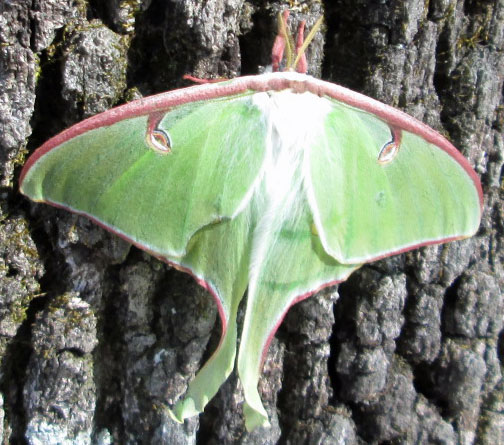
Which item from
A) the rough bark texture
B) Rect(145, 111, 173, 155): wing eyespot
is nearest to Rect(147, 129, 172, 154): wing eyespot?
Rect(145, 111, 173, 155): wing eyespot

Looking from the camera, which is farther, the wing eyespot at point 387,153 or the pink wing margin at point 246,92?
the wing eyespot at point 387,153

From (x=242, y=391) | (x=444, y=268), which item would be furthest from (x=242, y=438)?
(x=444, y=268)

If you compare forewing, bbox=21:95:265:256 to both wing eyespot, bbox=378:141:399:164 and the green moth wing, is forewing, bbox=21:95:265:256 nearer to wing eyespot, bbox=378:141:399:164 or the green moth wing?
the green moth wing

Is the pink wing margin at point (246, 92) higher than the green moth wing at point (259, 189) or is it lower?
higher

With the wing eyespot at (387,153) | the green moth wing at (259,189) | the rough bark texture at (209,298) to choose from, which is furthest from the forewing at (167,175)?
the wing eyespot at (387,153)

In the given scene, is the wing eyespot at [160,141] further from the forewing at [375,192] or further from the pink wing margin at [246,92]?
the forewing at [375,192]

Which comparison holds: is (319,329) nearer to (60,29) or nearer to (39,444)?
(39,444)
